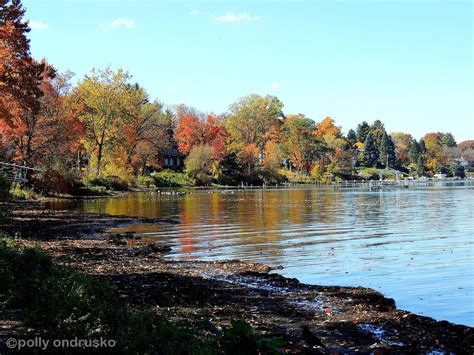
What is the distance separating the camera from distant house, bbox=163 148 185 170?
112975 millimetres

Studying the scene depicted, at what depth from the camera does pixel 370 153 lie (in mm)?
165500

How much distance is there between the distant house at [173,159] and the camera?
113 metres

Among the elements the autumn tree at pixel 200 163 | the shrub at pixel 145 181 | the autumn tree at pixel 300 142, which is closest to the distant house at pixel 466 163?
the autumn tree at pixel 300 142

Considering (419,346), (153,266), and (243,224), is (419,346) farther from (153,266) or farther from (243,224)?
(243,224)

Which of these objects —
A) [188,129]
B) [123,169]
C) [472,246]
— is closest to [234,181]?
[188,129]

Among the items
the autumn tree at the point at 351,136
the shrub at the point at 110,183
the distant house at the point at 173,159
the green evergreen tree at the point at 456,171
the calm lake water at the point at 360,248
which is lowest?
the calm lake water at the point at 360,248

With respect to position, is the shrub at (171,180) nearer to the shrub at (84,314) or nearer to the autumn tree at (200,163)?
the autumn tree at (200,163)

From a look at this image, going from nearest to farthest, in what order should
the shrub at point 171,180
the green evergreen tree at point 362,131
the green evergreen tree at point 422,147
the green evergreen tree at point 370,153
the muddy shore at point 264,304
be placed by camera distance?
the muddy shore at point 264,304, the shrub at point 171,180, the green evergreen tree at point 370,153, the green evergreen tree at point 422,147, the green evergreen tree at point 362,131

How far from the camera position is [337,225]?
27750 mm

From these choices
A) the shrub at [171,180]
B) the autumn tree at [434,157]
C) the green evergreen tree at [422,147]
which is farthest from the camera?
the green evergreen tree at [422,147]

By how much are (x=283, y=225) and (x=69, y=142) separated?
3095cm

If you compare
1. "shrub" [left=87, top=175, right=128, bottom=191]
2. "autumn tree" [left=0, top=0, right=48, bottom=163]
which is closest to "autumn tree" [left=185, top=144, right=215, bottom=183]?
"shrub" [left=87, top=175, right=128, bottom=191]

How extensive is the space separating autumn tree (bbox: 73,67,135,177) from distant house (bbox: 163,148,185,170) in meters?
38.6

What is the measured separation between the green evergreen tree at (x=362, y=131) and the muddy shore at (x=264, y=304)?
570 ft
